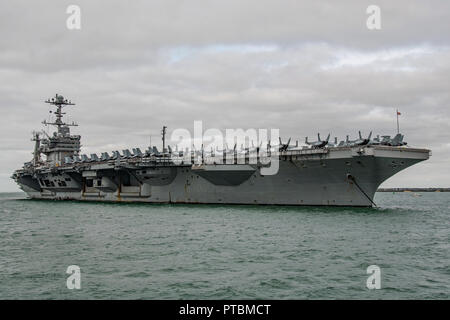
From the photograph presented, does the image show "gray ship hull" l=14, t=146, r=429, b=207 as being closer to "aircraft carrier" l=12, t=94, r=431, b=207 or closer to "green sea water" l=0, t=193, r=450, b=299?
"aircraft carrier" l=12, t=94, r=431, b=207

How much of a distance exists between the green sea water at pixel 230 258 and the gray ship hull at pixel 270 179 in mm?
3610

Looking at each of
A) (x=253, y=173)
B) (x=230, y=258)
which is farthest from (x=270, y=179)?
(x=230, y=258)

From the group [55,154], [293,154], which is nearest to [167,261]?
[293,154]

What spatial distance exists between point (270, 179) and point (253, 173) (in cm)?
106

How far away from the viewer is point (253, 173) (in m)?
24.6

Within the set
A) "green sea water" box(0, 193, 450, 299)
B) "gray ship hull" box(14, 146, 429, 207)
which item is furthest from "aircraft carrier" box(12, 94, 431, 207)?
A: "green sea water" box(0, 193, 450, 299)

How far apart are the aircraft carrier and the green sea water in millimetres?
3639

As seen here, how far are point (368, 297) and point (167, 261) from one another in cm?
509

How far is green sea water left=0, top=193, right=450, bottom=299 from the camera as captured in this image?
819cm

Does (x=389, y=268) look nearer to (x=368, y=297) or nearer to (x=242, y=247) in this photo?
(x=368, y=297)

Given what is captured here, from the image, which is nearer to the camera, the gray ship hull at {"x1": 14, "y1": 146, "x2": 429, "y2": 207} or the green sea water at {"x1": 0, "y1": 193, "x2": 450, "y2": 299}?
the green sea water at {"x1": 0, "y1": 193, "x2": 450, "y2": 299}

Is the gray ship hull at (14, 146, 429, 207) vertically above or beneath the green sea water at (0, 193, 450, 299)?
above

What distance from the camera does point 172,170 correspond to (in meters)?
28.2

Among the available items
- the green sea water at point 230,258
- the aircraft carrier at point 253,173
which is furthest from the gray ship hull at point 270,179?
the green sea water at point 230,258
